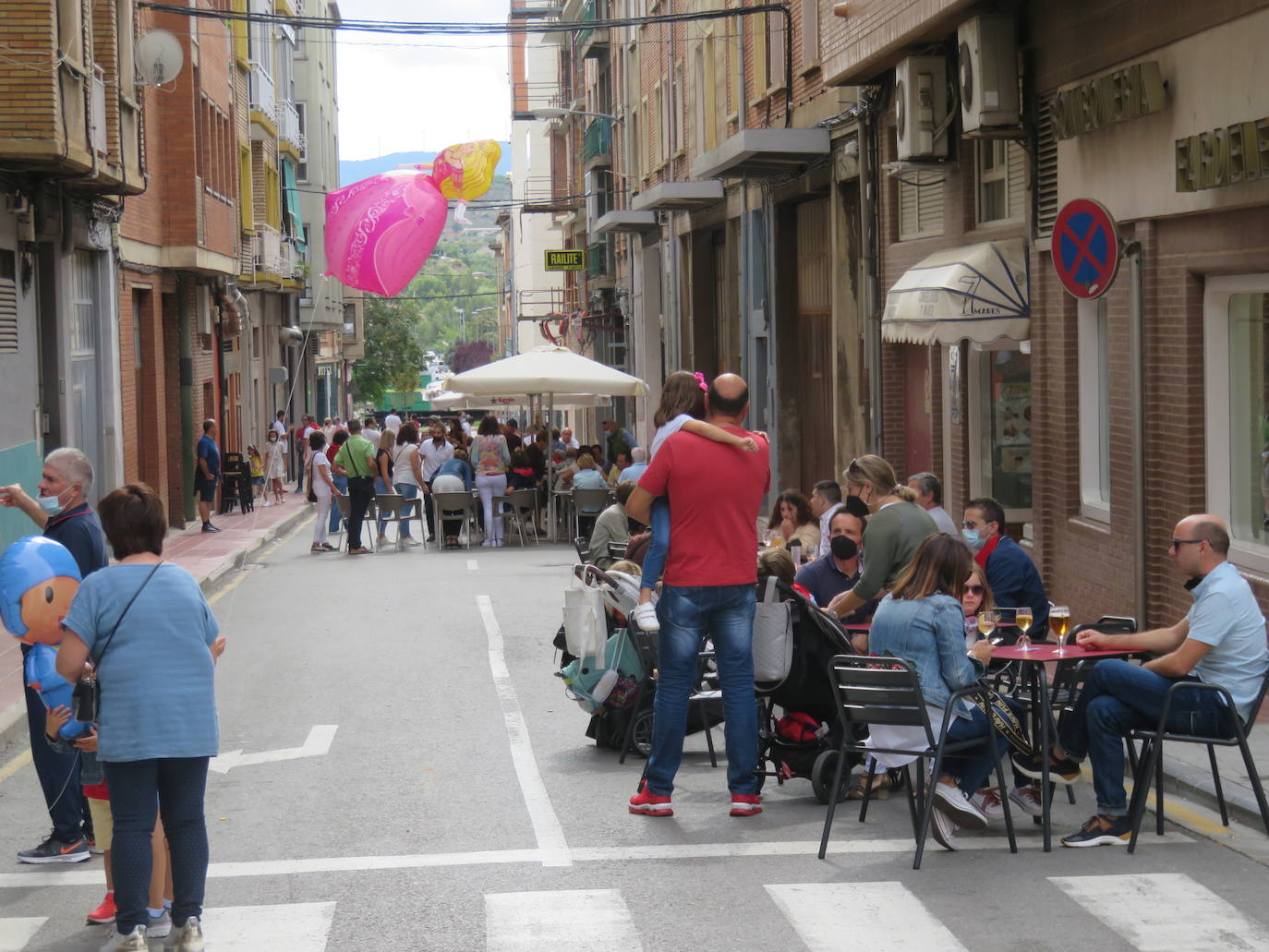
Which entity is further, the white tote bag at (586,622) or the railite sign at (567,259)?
the railite sign at (567,259)

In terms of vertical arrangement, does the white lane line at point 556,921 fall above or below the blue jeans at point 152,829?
below

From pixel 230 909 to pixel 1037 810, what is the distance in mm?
3697

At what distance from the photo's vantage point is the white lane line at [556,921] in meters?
6.34

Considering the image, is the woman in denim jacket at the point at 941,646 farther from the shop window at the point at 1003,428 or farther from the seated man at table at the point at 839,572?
the shop window at the point at 1003,428

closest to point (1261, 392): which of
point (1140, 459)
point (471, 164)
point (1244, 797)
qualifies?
point (1140, 459)

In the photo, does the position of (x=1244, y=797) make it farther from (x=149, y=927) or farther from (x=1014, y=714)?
(x=149, y=927)

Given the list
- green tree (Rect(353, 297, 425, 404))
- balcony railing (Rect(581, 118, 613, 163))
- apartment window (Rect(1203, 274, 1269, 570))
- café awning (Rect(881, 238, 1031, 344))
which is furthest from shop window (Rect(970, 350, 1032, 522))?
green tree (Rect(353, 297, 425, 404))

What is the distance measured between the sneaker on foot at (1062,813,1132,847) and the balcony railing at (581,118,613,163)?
41941 mm

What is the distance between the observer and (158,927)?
6.43 m

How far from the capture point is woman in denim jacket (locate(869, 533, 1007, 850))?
7680mm

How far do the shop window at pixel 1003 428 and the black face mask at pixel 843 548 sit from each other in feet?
24.3

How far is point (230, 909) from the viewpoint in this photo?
6.91 metres

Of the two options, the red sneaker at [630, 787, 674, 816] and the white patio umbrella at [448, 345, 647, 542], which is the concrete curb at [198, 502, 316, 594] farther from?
the red sneaker at [630, 787, 674, 816]

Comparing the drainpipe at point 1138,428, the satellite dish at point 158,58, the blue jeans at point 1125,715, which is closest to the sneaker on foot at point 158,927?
the blue jeans at point 1125,715
